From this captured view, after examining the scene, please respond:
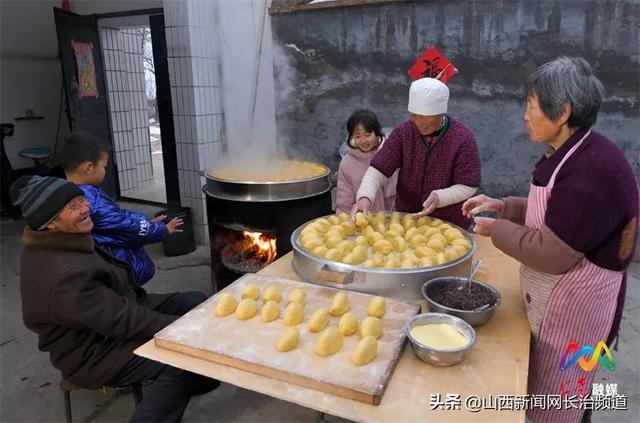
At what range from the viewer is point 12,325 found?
4.17 metres

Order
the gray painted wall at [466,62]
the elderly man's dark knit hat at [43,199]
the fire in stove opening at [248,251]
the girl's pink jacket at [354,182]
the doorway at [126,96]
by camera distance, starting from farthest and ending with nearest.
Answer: the doorway at [126,96] < the gray painted wall at [466,62] < the fire in stove opening at [248,251] < the girl's pink jacket at [354,182] < the elderly man's dark knit hat at [43,199]

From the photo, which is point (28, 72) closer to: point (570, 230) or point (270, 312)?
point (270, 312)

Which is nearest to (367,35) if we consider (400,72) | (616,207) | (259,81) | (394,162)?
(400,72)

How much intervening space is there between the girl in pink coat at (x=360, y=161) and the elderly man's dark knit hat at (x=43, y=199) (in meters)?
2.10

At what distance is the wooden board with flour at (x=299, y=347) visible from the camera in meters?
1.49

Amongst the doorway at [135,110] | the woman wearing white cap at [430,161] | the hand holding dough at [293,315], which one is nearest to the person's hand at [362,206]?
the woman wearing white cap at [430,161]

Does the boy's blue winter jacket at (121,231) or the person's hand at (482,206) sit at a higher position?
the person's hand at (482,206)

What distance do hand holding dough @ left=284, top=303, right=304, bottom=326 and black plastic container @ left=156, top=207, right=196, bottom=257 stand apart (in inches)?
165

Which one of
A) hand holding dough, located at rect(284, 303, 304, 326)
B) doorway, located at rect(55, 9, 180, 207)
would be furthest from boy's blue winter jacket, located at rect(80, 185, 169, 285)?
doorway, located at rect(55, 9, 180, 207)

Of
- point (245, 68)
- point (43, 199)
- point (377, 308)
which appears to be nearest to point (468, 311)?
point (377, 308)

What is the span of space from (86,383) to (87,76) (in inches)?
261

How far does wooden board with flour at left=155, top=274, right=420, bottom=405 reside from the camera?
1487 millimetres

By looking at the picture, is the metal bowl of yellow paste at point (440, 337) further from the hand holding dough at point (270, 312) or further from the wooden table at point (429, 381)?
the hand holding dough at point (270, 312)

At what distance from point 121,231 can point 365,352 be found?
211 cm
